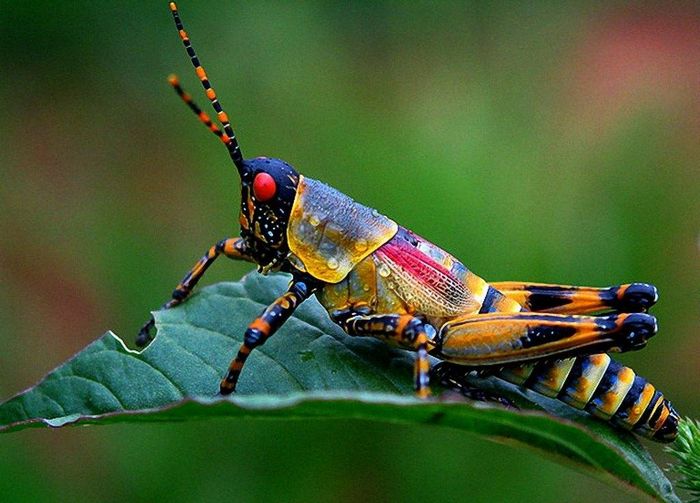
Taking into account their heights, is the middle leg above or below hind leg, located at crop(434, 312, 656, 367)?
below

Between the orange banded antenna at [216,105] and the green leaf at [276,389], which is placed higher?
the orange banded antenna at [216,105]

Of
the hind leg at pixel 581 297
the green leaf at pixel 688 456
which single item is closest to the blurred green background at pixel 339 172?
the hind leg at pixel 581 297

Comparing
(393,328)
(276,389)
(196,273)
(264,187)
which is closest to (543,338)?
(393,328)

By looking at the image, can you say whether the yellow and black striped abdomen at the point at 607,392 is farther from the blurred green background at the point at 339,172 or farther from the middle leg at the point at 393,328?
the blurred green background at the point at 339,172

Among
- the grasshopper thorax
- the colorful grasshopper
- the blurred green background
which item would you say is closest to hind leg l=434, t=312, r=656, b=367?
the colorful grasshopper

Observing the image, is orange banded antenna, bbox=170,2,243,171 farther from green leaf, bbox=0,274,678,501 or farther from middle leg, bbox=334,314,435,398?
middle leg, bbox=334,314,435,398

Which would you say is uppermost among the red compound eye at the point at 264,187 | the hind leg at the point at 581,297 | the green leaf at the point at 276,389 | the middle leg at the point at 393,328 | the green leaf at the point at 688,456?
the hind leg at the point at 581,297

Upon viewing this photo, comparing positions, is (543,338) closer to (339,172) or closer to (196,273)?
(196,273)
